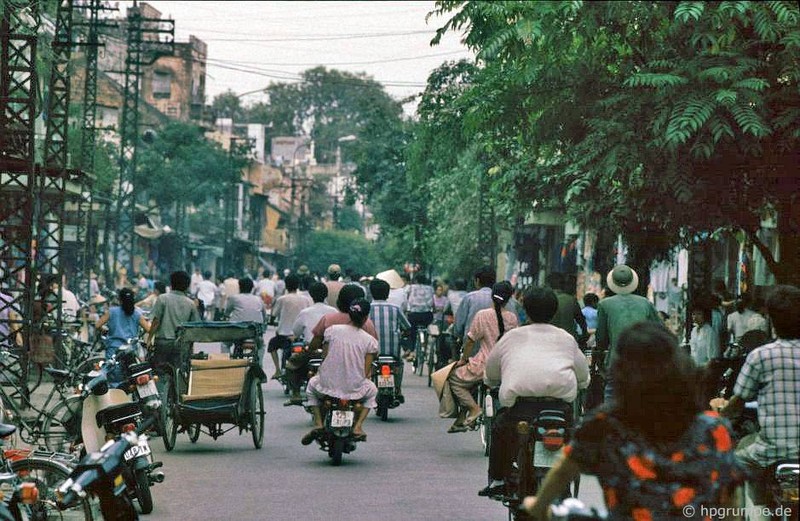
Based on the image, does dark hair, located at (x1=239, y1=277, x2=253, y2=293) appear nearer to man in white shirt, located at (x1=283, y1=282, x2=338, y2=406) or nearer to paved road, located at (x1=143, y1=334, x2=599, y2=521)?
man in white shirt, located at (x1=283, y1=282, x2=338, y2=406)

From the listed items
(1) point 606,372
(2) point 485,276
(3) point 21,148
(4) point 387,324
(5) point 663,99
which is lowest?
(1) point 606,372

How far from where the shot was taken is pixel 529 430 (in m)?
9.55

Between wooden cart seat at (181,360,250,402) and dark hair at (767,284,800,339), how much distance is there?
330 inches

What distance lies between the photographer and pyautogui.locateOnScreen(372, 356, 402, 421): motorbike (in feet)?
61.0

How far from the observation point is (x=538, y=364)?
965 cm

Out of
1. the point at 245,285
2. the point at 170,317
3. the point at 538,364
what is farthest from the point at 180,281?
the point at 538,364

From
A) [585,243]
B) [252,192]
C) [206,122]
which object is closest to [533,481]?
[585,243]

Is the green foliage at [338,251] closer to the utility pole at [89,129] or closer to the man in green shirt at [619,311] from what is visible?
the utility pole at [89,129]

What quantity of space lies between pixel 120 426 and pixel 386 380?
8.51m

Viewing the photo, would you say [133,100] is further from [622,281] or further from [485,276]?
[622,281]

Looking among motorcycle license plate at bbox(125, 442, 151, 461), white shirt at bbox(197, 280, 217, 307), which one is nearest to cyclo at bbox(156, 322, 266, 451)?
motorcycle license plate at bbox(125, 442, 151, 461)

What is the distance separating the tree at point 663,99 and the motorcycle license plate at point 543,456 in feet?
8.79

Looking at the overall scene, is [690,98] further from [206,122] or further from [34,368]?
[206,122]

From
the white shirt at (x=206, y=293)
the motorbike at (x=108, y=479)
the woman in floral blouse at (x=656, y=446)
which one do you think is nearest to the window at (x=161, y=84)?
the white shirt at (x=206, y=293)
